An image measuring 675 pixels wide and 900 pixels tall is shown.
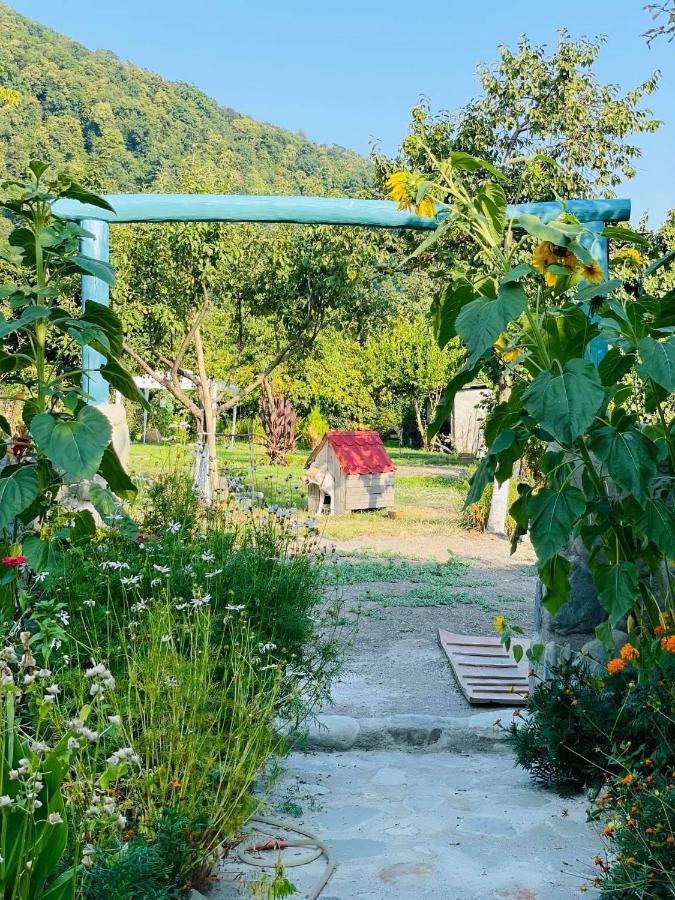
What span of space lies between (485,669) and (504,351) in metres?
2.20

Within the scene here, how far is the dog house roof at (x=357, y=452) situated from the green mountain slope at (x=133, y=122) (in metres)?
17.2

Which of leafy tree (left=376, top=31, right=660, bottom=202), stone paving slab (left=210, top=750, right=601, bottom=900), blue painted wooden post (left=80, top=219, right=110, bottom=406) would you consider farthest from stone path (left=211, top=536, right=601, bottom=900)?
leafy tree (left=376, top=31, right=660, bottom=202)

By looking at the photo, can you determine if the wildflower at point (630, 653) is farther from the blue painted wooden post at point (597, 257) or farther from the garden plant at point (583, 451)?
the blue painted wooden post at point (597, 257)

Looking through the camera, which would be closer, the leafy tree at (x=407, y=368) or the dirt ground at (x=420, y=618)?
the dirt ground at (x=420, y=618)

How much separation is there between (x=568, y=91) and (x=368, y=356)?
1077cm

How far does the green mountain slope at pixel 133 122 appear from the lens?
29.1m

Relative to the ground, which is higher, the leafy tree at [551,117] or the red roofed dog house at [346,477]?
the leafy tree at [551,117]

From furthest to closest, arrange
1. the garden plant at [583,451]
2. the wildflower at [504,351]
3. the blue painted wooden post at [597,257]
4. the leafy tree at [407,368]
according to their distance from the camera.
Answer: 1. the leafy tree at [407,368]
2. the blue painted wooden post at [597,257]
3. the wildflower at [504,351]
4. the garden plant at [583,451]

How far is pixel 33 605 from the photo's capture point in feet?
10.2

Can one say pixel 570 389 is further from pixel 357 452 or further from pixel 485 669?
pixel 357 452

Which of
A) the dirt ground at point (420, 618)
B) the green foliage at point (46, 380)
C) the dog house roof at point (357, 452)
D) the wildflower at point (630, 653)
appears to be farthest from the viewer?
the dog house roof at point (357, 452)

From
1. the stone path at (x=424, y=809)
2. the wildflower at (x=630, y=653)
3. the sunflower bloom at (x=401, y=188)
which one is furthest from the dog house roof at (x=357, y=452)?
the wildflower at (x=630, y=653)

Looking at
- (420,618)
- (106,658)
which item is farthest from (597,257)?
(420,618)

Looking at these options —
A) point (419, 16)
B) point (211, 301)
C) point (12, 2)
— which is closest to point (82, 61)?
point (12, 2)
